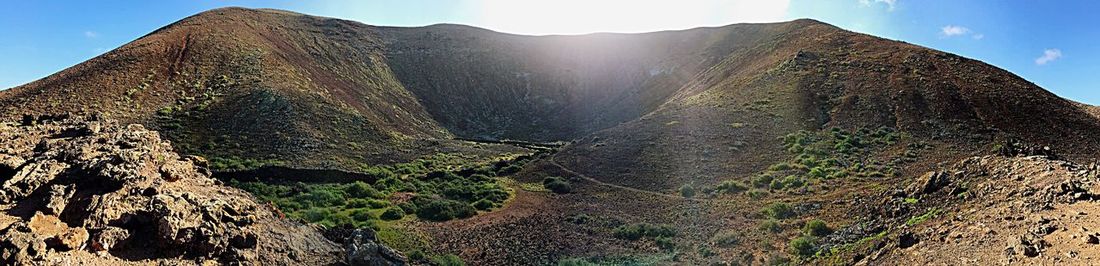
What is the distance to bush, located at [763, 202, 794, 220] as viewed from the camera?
22922 millimetres

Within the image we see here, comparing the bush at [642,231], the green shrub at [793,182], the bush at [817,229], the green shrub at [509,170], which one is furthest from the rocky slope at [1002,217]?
the green shrub at [509,170]

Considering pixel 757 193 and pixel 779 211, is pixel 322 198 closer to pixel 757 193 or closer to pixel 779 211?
pixel 757 193

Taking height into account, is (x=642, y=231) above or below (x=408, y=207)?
above

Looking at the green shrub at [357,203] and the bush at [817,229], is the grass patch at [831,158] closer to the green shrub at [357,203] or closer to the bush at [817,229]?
the bush at [817,229]

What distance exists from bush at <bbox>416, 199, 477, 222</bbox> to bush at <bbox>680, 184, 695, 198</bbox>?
958 centimetres

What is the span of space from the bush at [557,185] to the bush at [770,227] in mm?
12914

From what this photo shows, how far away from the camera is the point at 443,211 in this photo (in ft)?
88.4

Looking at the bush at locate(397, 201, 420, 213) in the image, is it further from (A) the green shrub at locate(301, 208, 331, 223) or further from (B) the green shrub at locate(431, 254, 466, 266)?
(B) the green shrub at locate(431, 254, 466, 266)

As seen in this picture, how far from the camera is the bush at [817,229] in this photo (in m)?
18.9

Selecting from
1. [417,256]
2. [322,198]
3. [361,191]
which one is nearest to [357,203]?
[322,198]

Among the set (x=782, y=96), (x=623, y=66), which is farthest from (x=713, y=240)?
(x=623, y=66)

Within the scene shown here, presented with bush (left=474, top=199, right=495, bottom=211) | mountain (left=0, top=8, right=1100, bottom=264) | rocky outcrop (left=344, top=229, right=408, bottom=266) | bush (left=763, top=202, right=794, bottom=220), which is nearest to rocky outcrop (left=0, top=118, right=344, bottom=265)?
rocky outcrop (left=344, top=229, right=408, bottom=266)

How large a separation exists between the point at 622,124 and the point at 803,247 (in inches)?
1298

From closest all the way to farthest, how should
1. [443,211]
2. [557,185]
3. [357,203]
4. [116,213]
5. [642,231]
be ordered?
[116,213] → [642,231] → [443,211] → [357,203] → [557,185]
